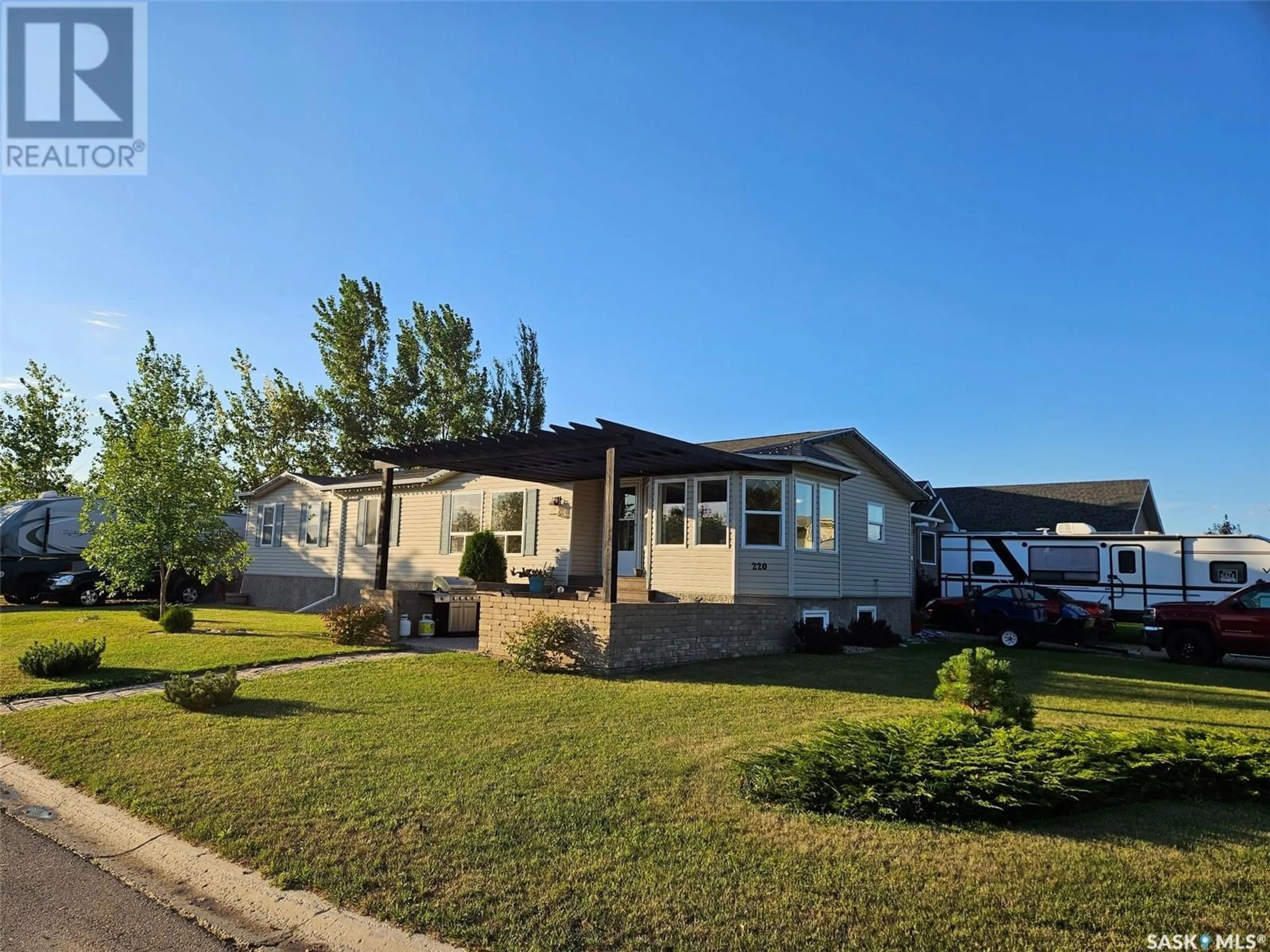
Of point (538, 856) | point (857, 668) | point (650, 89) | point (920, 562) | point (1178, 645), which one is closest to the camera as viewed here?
point (538, 856)

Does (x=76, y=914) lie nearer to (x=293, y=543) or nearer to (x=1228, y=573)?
(x=293, y=543)

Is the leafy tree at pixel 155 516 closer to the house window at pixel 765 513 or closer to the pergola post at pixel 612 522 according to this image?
the pergola post at pixel 612 522

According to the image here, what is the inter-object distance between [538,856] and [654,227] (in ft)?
40.8

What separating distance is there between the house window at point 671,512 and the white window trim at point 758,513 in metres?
1.32

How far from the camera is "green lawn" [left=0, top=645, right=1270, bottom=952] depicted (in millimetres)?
3602

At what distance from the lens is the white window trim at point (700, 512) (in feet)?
49.3

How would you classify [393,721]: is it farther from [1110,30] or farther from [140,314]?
[1110,30]

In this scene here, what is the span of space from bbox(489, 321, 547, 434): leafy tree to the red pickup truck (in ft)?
86.3

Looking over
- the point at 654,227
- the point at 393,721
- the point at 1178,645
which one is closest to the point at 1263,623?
the point at 1178,645

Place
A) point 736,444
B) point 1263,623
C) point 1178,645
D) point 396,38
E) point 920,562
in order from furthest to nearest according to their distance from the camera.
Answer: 1. point 920,562
2. point 736,444
3. point 1178,645
4. point 1263,623
5. point 396,38

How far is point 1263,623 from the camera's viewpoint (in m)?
14.0

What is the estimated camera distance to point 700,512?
51.0ft

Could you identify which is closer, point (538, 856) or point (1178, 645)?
point (538, 856)

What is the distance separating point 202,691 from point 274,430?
98.3 ft
